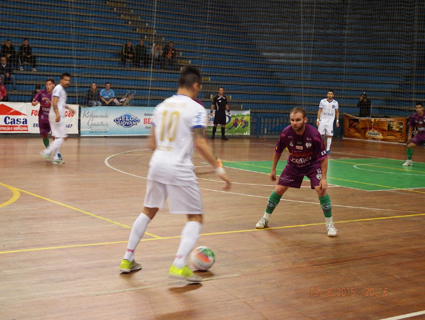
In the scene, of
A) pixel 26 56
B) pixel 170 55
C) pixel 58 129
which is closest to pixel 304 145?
pixel 58 129

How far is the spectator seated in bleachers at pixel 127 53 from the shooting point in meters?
26.1

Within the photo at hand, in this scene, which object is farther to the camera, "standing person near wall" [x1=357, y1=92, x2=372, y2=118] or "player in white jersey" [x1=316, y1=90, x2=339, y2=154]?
"standing person near wall" [x1=357, y1=92, x2=372, y2=118]

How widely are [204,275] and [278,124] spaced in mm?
21954

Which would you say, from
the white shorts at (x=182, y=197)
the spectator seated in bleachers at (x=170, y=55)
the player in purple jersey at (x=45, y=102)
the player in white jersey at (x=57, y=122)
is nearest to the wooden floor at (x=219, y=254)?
the white shorts at (x=182, y=197)

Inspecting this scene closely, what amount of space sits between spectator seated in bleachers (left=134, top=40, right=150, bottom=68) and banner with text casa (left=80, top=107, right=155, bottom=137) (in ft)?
10.7

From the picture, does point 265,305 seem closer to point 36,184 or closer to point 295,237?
point 295,237

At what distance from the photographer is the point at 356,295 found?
520 centimetres

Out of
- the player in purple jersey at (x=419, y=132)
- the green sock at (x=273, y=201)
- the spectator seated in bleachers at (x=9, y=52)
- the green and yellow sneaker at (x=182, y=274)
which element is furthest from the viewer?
the spectator seated in bleachers at (x=9, y=52)

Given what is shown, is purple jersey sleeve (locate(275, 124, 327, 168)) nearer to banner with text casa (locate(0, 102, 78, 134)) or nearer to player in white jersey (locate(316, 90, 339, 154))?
player in white jersey (locate(316, 90, 339, 154))

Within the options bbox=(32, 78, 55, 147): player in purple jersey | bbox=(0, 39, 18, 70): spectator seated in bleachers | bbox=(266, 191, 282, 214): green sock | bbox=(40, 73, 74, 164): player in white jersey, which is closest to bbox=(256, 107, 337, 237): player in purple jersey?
bbox=(266, 191, 282, 214): green sock

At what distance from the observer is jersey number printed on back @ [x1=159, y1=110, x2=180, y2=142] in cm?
523

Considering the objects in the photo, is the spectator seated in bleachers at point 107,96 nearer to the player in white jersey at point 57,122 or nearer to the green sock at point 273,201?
the player in white jersey at point 57,122

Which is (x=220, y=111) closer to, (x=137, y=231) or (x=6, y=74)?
(x=6, y=74)

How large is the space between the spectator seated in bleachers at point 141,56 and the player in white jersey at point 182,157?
21707 millimetres
